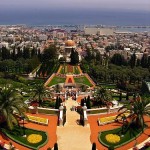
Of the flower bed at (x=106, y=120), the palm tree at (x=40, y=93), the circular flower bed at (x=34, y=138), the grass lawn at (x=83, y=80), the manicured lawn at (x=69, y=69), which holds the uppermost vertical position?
the palm tree at (x=40, y=93)

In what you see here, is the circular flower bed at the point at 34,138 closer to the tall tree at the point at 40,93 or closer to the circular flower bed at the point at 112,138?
the circular flower bed at the point at 112,138

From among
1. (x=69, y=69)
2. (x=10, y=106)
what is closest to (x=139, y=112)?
(x=10, y=106)

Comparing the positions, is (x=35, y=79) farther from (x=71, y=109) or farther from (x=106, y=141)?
(x=106, y=141)

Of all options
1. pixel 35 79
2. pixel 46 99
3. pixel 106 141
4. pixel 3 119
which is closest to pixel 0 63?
pixel 35 79

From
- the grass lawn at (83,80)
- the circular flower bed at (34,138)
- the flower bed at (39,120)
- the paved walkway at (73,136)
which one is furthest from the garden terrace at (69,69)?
the circular flower bed at (34,138)

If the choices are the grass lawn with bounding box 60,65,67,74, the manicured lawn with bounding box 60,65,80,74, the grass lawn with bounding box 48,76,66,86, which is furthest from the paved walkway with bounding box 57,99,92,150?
Answer: the manicured lawn with bounding box 60,65,80,74

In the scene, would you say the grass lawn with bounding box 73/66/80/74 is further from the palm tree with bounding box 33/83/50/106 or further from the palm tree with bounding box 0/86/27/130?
the palm tree with bounding box 0/86/27/130

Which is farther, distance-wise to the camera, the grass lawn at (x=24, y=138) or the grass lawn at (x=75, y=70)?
the grass lawn at (x=75, y=70)
